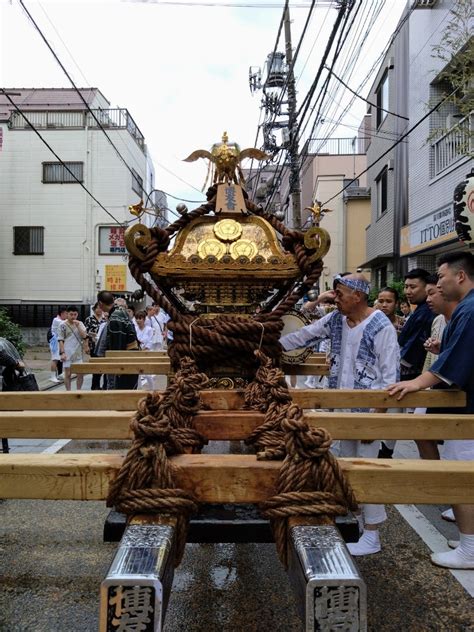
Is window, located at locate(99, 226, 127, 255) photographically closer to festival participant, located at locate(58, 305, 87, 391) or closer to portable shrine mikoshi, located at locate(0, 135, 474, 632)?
festival participant, located at locate(58, 305, 87, 391)

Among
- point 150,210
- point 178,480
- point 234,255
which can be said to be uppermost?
point 150,210

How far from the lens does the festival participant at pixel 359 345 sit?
3.21 metres

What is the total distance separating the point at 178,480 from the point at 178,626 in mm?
1475

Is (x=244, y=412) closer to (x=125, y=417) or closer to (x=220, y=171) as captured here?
(x=125, y=417)

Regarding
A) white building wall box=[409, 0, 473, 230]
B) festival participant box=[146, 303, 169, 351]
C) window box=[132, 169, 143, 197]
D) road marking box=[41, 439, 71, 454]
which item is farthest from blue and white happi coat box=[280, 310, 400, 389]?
window box=[132, 169, 143, 197]

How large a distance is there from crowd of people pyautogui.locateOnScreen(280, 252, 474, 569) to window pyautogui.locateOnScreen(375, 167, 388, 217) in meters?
13.4

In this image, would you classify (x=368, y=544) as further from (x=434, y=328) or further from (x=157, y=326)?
(x=157, y=326)

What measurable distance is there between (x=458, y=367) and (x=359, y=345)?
0.87m

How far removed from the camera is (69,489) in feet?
4.75

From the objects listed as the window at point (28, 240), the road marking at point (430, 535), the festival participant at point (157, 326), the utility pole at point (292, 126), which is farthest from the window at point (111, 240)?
the road marking at point (430, 535)

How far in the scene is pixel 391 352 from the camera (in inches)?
130

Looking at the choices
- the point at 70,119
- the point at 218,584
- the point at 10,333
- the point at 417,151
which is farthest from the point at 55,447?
the point at 70,119

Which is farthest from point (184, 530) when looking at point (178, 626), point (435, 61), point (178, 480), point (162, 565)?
point (435, 61)

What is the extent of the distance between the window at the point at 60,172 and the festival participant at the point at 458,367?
19709 millimetres
